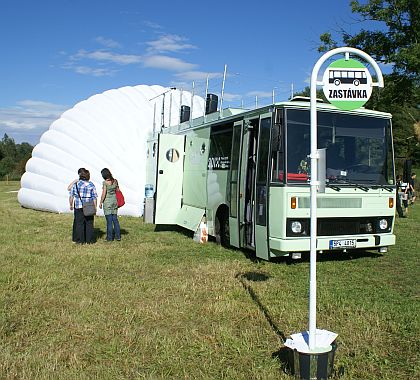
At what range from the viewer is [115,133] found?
1783 cm

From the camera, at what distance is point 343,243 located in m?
9.05

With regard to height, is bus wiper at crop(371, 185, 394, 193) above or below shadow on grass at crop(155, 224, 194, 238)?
above

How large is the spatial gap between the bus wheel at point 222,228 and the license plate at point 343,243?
262 cm

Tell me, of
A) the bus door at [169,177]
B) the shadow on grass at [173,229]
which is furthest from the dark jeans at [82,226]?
the shadow on grass at [173,229]

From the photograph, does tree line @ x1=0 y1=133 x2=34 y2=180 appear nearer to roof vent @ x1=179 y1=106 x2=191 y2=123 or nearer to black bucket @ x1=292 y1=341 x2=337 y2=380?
roof vent @ x1=179 y1=106 x2=191 y2=123

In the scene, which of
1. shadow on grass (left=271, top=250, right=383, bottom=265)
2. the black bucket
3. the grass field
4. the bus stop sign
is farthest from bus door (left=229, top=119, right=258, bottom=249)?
the black bucket

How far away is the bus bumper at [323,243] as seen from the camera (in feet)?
A: 28.2

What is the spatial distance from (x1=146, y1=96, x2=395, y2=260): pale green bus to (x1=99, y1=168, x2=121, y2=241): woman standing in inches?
105

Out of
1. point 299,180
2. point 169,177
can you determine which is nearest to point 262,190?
point 299,180

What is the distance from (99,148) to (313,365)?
14538mm

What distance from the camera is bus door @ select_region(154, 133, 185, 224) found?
13312mm

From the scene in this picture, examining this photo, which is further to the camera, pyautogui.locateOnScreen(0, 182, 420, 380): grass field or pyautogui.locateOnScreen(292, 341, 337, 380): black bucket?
pyautogui.locateOnScreen(0, 182, 420, 380): grass field

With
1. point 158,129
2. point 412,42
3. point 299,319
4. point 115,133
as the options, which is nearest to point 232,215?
point 299,319

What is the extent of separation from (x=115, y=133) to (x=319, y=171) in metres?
13.9
